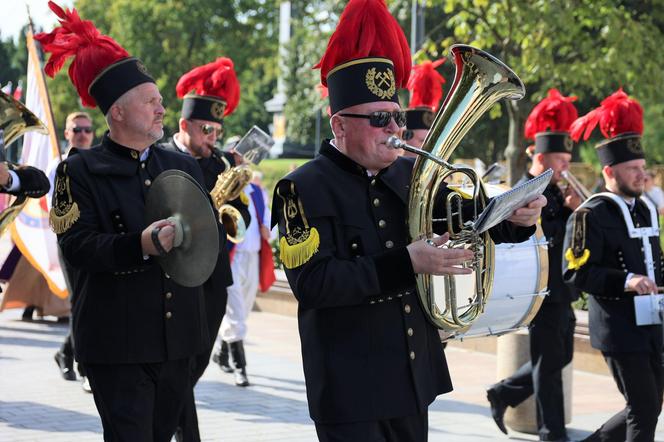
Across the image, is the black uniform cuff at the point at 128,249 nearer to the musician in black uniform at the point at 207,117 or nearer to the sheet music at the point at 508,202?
the sheet music at the point at 508,202

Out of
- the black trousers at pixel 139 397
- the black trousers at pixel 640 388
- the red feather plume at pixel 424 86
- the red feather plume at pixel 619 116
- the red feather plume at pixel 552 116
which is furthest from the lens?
the red feather plume at pixel 424 86

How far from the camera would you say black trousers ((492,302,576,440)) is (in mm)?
7414

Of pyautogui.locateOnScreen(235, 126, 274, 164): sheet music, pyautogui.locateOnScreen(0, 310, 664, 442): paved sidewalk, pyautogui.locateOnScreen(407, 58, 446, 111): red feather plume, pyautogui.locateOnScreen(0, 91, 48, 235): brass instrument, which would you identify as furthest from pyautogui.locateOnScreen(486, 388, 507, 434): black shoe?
pyautogui.locateOnScreen(0, 91, 48, 235): brass instrument

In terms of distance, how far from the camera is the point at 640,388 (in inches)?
244

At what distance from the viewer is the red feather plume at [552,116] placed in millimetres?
8031

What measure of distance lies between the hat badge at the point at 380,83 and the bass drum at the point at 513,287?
1.39m

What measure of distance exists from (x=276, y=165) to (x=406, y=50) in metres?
45.2

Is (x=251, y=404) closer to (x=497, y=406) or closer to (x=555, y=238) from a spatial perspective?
(x=497, y=406)

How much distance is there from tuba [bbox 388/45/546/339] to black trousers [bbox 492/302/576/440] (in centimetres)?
331

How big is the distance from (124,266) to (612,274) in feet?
9.67

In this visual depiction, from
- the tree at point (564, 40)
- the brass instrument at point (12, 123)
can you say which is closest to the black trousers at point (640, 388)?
the brass instrument at point (12, 123)

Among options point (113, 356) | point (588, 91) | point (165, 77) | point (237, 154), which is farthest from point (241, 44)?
point (113, 356)

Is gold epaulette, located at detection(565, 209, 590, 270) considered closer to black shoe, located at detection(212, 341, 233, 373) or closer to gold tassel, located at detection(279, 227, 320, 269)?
gold tassel, located at detection(279, 227, 320, 269)

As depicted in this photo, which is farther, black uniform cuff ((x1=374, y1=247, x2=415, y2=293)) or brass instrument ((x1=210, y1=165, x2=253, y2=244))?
brass instrument ((x1=210, y1=165, x2=253, y2=244))
